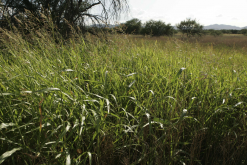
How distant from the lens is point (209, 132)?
61.9 inches

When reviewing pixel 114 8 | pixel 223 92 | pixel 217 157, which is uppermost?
pixel 114 8

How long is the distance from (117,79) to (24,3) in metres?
4.66

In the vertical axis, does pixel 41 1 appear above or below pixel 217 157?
above

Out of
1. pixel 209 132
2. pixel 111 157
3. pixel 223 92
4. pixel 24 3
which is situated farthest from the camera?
pixel 24 3

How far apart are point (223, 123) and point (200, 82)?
54 centimetres

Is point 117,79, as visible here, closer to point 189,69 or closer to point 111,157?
point 111,157

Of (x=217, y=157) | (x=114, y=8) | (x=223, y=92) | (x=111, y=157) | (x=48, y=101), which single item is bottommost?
(x=217, y=157)

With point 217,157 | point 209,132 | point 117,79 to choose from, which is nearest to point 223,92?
point 209,132

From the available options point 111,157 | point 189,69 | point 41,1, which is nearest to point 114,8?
point 41,1

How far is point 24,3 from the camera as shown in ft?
15.2

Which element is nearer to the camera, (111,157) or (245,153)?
(111,157)

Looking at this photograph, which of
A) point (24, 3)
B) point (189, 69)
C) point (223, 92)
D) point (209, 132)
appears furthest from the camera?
point (24, 3)

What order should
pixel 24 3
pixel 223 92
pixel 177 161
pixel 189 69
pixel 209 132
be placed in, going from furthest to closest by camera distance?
pixel 24 3, pixel 189 69, pixel 223 92, pixel 209 132, pixel 177 161

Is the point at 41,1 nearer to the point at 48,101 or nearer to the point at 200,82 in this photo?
the point at 48,101
